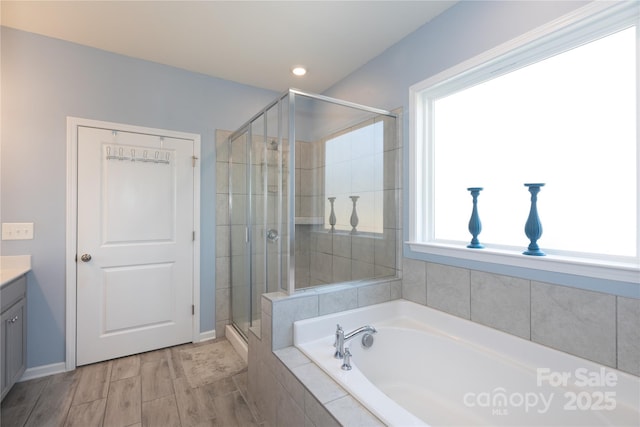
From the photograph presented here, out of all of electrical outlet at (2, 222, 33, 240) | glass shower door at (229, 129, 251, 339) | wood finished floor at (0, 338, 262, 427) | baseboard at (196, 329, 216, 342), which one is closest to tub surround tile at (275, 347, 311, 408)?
wood finished floor at (0, 338, 262, 427)

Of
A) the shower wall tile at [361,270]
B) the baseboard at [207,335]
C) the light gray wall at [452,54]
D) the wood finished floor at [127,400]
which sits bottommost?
the wood finished floor at [127,400]

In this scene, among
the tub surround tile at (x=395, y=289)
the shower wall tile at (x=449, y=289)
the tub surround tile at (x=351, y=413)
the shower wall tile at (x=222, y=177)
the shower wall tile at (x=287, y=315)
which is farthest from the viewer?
the shower wall tile at (x=222, y=177)

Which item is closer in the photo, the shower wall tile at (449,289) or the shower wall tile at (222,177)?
the shower wall tile at (449,289)

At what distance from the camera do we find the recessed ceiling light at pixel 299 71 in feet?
8.83

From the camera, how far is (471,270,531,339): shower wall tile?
5.08 feet

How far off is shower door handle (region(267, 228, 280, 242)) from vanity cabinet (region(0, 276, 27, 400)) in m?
1.60

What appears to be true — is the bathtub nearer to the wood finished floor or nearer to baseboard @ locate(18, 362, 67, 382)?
the wood finished floor

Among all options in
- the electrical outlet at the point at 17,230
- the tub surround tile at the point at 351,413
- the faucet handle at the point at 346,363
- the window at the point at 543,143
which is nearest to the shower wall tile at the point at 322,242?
the window at the point at 543,143

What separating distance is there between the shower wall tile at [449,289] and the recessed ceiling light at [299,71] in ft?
6.81

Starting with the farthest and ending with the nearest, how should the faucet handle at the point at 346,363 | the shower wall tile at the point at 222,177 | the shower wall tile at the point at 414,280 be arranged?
the shower wall tile at the point at 222,177, the shower wall tile at the point at 414,280, the faucet handle at the point at 346,363

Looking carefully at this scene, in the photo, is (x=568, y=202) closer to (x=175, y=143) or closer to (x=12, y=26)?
(x=175, y=143)

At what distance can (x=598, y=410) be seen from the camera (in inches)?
47.5

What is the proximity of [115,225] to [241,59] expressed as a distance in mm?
1787

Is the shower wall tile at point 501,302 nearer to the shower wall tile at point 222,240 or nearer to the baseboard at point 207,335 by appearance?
the shower wall tile at point 222,240
